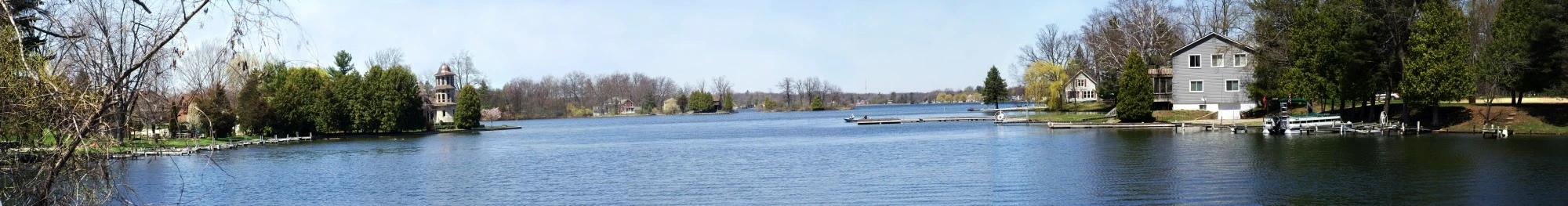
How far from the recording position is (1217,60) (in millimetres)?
57531

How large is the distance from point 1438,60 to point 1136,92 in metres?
15.7

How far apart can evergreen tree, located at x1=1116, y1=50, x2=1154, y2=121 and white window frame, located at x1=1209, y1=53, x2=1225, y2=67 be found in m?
3.58

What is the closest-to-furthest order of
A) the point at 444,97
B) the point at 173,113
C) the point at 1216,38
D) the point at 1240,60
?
the point at 173,113 < the point at 1216,38 < the point at 1240,60 < the point at 444,97

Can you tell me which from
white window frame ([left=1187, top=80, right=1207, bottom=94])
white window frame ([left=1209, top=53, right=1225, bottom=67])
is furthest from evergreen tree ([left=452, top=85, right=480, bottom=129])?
white window frame ([left=1209, top=53, right=1225, bottom=67])

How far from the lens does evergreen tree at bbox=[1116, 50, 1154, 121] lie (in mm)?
55625

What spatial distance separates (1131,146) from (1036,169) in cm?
1033

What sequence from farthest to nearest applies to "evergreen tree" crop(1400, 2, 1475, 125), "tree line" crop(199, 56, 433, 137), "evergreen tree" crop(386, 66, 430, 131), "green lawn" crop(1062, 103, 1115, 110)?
"green lawn" crop(1062, 103, 1115, 110) → "evergreen tree" crop(386, 66, 430, 131) → "tree line" crop(199, 56, 433, 137) → "evergreen tree" crop(1400, 2, 1475, 125)

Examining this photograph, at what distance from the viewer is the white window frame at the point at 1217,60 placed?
57406mm

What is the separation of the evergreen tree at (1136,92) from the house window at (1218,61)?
363 centimetres

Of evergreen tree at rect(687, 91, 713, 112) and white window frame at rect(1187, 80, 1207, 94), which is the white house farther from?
evergreen tree at rect(687, 91, 713, 112)

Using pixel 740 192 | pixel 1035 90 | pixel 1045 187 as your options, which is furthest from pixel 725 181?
pixel 1035 90

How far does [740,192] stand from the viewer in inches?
998

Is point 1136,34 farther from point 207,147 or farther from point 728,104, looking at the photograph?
point 728,104

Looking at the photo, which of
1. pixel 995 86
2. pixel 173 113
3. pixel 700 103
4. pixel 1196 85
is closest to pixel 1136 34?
pixel 1196 85
